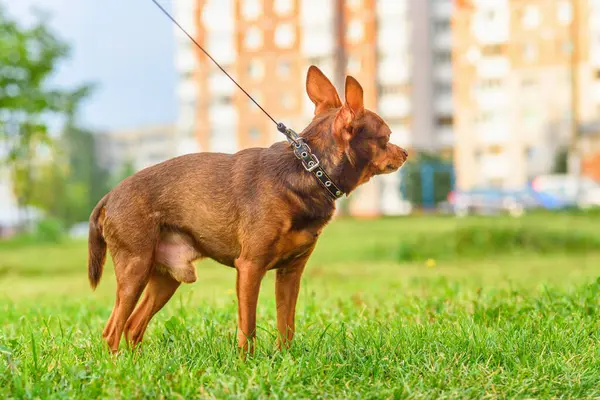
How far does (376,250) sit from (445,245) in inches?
54.4

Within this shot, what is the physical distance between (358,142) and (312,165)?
29cm

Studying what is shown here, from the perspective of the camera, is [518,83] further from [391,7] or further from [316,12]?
[316,12]

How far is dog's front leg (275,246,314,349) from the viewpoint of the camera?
4.16 meters

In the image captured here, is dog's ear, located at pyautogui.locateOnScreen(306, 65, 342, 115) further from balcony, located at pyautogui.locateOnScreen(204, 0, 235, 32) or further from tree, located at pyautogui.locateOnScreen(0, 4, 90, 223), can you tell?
balcony, located at pyautogui.locateOnScreen(204, 0, 235, 32)

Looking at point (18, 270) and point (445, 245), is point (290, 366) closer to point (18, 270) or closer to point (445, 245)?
point (445, 245)


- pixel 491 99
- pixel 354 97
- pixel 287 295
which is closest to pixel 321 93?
pixel 354 97

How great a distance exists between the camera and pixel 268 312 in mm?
6012

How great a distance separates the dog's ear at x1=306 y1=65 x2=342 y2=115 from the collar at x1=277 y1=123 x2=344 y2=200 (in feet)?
1.03

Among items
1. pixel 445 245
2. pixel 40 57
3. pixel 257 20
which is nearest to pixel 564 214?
pixel 445 245

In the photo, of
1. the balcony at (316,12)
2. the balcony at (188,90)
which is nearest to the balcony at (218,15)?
the balcony at (188,90)

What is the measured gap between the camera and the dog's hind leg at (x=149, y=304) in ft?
14.4

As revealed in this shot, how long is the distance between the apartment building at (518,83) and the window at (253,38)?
14.6 meters

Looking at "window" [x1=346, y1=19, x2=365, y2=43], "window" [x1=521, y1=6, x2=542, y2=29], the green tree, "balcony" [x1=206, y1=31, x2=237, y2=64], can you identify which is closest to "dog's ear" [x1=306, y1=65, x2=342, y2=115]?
the green tree

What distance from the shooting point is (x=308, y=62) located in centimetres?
5378
